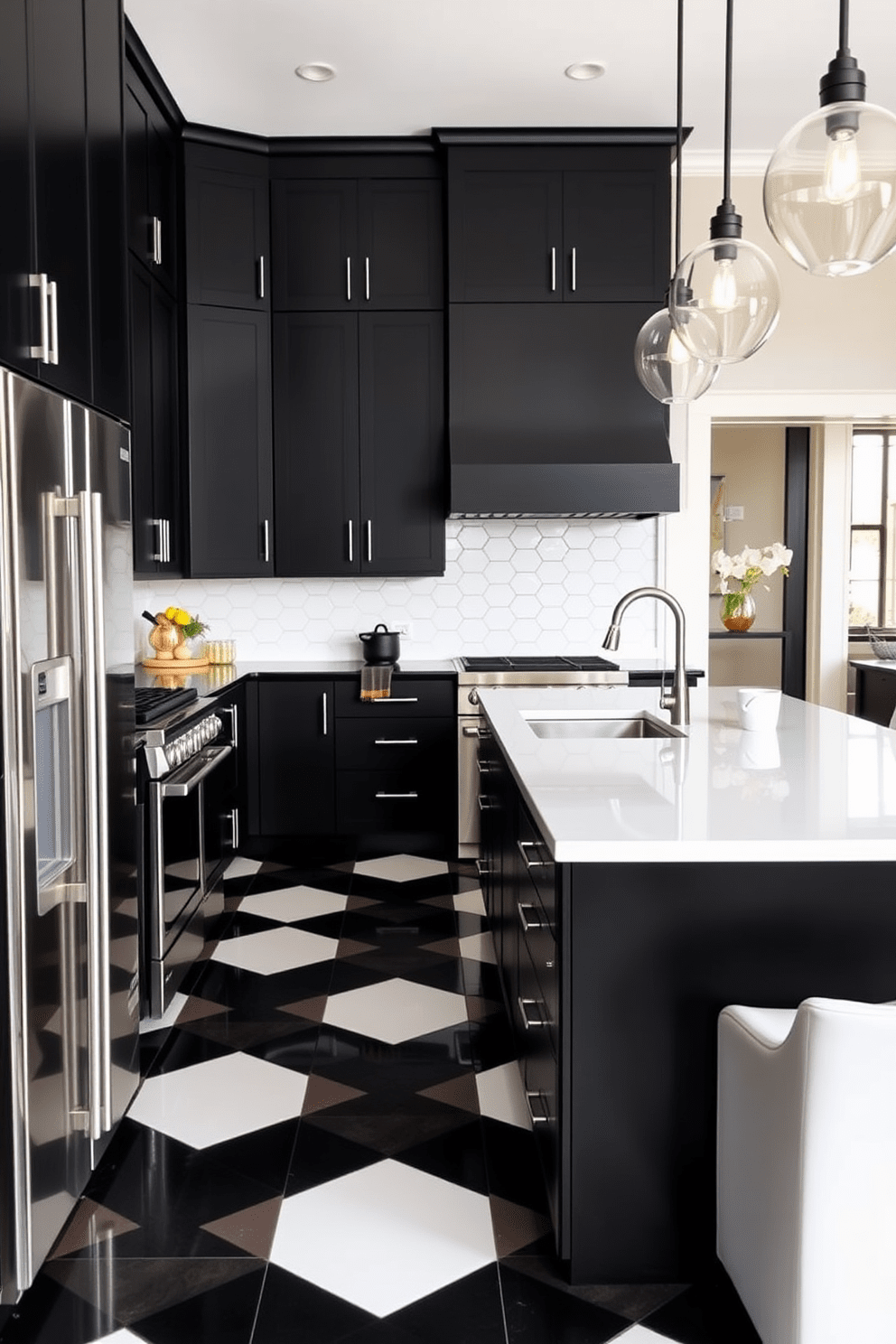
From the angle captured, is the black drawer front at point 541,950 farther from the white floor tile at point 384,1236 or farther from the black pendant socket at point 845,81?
the black pendant socket at point 845,81

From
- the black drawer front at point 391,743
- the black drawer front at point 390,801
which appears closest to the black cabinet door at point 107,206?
the black drawer front at point 391,743

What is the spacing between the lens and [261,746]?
15.8 ft

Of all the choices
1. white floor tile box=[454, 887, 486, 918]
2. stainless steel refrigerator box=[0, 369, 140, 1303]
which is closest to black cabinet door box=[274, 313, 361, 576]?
white floor tile box=[454, 887, 486, 918]

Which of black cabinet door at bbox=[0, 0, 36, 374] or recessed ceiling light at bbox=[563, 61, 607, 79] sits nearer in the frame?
black cabinet door at bbox=[0, 0, 36, 374]

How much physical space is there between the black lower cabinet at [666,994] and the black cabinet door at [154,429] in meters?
2.51

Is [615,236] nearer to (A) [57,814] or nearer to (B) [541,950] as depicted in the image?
(B) [541,950]

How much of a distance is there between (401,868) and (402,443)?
1840 millimetres

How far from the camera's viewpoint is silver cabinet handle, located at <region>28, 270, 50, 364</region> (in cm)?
185

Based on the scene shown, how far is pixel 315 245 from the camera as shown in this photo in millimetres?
4836

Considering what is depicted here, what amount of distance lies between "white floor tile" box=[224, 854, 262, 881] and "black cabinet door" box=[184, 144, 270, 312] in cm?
238

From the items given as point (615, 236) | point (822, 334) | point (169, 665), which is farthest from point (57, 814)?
point (822, 334)

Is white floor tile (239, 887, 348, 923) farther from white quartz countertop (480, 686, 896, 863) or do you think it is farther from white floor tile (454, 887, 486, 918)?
white quartz countertop (480, 686, 896, 863)

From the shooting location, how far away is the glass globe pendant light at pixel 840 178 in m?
1.31

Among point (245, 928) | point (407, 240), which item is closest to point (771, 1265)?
point (245, 928)
